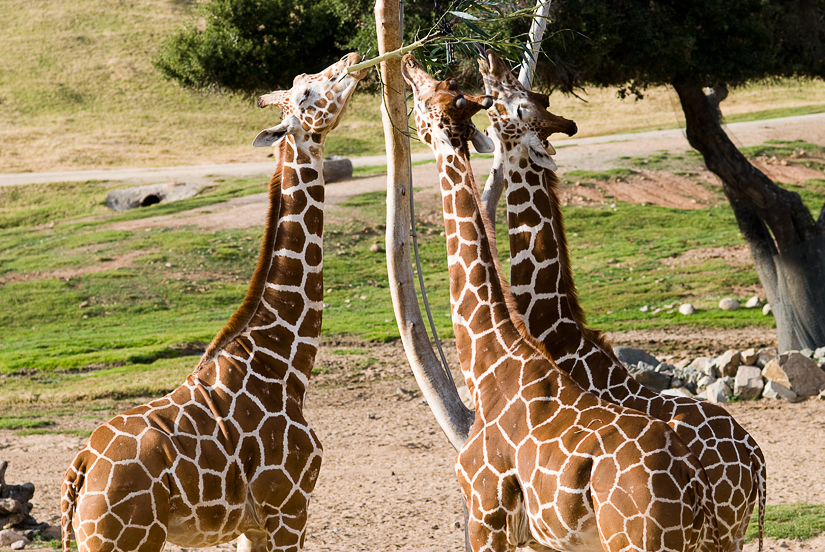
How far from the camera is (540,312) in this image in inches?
186

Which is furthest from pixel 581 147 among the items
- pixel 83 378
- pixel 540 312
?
pixel 540 312

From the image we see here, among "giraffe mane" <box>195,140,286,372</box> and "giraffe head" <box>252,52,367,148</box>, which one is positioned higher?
"giraffe head" <box>252,52,367,148</box>

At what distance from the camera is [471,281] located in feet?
15.0

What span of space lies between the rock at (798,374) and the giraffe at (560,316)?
683 centimetres

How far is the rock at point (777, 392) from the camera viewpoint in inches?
429

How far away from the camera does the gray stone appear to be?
23906mm

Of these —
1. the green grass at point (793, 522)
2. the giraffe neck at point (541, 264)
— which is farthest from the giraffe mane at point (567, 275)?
the green grass at point (793, 522)

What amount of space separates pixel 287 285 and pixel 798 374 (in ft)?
Result: 28.1

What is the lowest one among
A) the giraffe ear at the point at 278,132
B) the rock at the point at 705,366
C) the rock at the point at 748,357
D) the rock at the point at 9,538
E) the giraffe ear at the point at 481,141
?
the rock at the point at 705,366

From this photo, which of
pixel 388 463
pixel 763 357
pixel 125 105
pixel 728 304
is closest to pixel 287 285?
pixel 388 463

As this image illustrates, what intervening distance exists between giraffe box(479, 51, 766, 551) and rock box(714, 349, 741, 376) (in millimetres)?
6930

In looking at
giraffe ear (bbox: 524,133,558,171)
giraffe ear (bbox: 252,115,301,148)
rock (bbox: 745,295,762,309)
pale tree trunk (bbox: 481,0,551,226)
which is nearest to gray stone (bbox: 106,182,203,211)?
rock (bbox: 745,295,762,309)

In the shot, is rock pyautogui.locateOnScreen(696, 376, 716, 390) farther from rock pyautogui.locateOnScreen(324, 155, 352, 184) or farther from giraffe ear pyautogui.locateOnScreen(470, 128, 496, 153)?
rock pyautogui.locateOnScreen(324, 155, 352, 184)

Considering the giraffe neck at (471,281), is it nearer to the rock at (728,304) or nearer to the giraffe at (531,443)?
the giraffe at (531,443)
